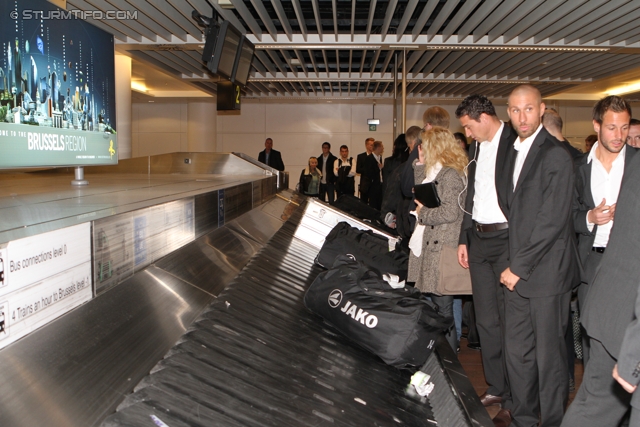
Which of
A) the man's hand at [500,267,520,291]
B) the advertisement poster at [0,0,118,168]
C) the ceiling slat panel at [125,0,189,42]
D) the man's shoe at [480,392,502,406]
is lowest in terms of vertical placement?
the man's shoe at [480,392,502,406]

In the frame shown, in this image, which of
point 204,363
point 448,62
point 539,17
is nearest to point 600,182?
point 204,363

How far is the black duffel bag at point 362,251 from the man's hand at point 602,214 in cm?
150

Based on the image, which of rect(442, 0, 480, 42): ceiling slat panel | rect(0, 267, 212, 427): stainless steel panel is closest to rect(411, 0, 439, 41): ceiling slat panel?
rect(442, 0, 480, 42): ceiling slat panel

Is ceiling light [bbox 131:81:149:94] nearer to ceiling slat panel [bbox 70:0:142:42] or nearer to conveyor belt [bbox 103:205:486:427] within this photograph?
ceiling slat panel [bbox 70:0:142:42]

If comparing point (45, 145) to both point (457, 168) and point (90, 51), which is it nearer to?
point (90, 51)

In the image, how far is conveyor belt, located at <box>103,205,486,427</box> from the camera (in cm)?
137

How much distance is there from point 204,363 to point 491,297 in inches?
70.1

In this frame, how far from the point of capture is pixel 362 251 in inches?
154

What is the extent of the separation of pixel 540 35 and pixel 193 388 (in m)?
7.87

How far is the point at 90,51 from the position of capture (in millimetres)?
3414

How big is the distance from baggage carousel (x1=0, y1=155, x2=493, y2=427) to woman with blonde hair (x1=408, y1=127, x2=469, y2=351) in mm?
799

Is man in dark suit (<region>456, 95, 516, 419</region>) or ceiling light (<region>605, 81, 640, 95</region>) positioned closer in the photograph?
man in dark suit (<region>456, 95, 516, 419</region>)

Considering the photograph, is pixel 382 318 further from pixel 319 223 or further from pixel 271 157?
pixel 271 157

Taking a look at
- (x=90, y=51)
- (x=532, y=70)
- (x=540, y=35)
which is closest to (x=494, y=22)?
(x=540, y=35)
